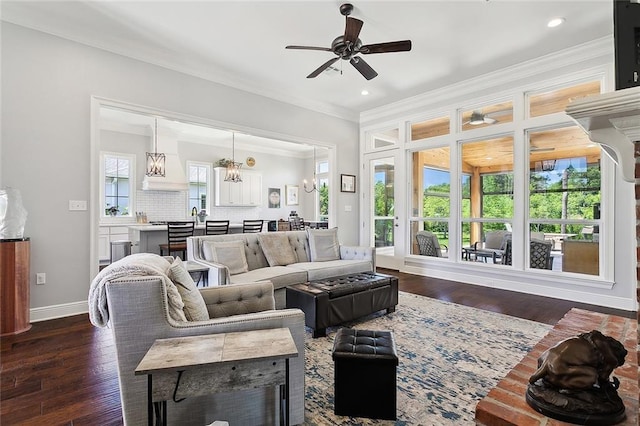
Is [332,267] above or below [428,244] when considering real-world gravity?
below

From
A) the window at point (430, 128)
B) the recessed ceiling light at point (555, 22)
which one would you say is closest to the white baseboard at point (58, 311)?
the window at point (430, 128)

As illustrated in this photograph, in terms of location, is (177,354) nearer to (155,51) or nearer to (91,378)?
(91,378)

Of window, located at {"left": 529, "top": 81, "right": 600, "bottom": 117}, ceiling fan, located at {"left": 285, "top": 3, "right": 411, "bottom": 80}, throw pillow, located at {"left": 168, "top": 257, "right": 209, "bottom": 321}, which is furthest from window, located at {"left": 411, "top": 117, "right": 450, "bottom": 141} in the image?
throw pillow, located at {"left": 168, "top": 257, "right": 209, "bottom": 321}

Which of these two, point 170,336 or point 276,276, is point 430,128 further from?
point 170,336

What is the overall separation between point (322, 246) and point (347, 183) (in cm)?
245


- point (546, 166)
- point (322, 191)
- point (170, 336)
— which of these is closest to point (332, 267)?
point (170, 336)

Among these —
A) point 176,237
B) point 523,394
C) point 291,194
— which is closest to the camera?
point 523,394

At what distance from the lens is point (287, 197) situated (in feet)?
35.2

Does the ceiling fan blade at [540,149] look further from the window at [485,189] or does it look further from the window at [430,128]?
the window at [430,128]

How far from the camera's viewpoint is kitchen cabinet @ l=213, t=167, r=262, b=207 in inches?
349

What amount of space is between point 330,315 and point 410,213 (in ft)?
11.8

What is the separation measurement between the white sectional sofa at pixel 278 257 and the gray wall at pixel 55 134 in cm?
133

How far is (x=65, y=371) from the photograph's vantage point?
2.31 m

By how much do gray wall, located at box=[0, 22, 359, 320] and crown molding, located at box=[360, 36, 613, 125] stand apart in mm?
4133
